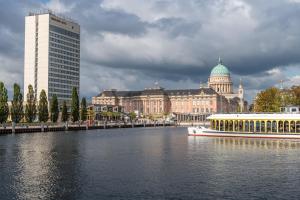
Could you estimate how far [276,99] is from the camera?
5743 inches

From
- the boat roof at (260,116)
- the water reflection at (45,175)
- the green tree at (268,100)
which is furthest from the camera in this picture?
the green tree at (268,100)

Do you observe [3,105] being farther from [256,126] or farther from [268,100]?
[268,100]

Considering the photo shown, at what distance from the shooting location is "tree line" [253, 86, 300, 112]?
143000 millimetres

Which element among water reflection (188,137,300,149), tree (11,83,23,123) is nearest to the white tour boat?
water reflection (188,137,300,149)

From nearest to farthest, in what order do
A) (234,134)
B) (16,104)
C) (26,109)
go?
(234,134) < (16,104) < (26,109)

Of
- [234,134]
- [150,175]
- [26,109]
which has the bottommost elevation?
[150,175]

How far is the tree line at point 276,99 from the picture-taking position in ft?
469

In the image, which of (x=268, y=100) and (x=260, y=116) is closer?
(x=260, y=116)

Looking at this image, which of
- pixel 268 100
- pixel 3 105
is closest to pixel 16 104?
pixel 3 105

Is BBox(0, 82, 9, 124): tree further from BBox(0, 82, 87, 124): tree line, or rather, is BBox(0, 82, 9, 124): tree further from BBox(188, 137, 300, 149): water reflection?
BBox(188, 137, 300, 149): water reflection

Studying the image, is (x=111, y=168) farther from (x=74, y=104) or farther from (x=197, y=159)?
(x=74, y=104)

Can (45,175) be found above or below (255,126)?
below

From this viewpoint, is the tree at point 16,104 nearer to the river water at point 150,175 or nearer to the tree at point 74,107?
the tree at point 74,107

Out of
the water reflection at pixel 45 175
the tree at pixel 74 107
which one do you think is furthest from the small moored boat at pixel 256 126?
the tree at pixel 74 107
